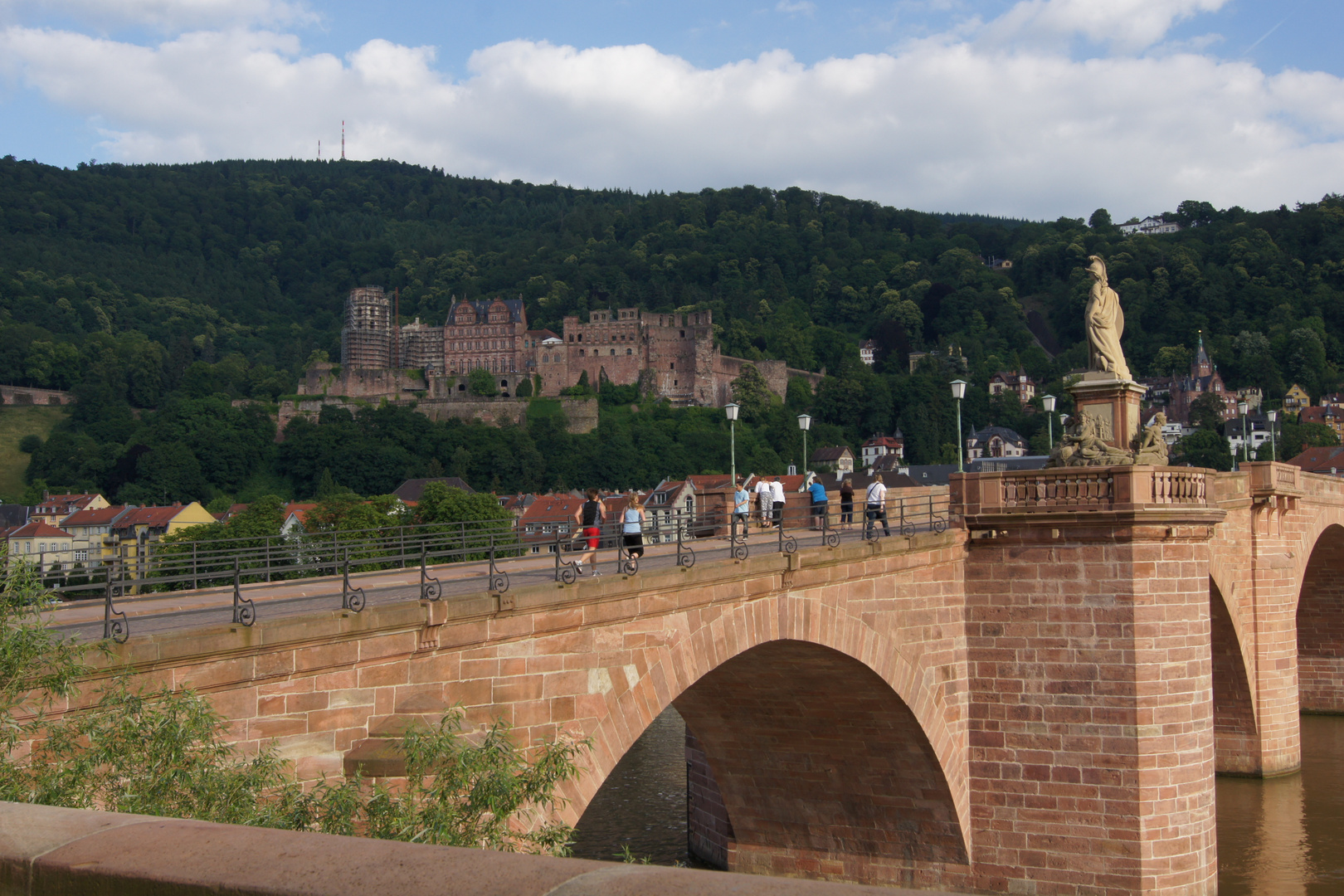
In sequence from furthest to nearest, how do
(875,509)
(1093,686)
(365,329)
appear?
→ (365,329) → (875,509) → (1093,686)

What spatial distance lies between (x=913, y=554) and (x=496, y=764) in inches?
427

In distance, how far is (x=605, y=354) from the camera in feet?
478

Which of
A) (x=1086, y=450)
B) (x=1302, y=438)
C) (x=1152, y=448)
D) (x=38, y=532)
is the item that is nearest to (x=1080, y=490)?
(x=1086, y=450)

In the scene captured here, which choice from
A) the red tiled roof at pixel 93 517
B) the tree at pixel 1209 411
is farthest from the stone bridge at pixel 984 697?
the tree at pixel 1209 411

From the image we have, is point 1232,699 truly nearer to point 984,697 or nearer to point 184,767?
point 984,697

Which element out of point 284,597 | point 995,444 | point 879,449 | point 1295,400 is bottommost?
point 284,597

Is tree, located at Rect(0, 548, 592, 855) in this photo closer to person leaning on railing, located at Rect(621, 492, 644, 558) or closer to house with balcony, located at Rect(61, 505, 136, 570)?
person leaning on railing, located at Rect(621, 492, 644, 558)

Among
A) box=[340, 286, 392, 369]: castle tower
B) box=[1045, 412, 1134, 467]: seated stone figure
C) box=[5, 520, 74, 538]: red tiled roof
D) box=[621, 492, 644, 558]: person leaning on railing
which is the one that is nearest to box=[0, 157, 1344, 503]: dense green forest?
box=[340, 286, 392, 369]: castle tower

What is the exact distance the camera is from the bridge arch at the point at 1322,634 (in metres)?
37.8

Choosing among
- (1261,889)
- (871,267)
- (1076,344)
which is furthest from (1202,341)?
(1261,889)

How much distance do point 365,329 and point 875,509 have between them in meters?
152

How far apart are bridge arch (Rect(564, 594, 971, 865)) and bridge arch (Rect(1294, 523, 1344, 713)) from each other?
2485 cm

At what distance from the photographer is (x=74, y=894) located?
10.0 ft

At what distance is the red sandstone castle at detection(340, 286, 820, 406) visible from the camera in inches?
5669
